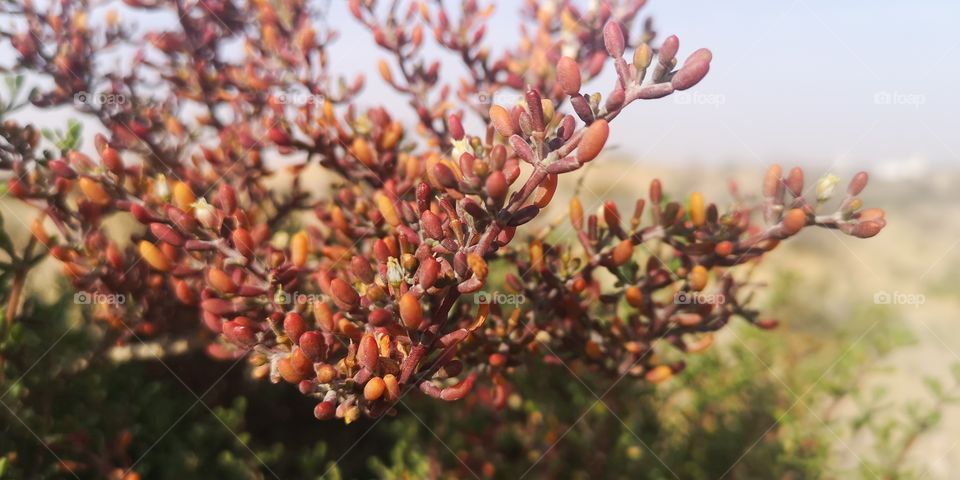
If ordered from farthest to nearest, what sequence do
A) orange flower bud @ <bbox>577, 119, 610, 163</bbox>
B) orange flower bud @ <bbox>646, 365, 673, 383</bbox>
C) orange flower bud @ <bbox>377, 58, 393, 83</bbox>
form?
orange flower bud @ <bbox>377, 58, 393, 83</bbox> < orange flower bud @ <bbox>646, 365, 673, 383</bbox> < orange flower bud @ <bbox>577, 119, 610, 163</bbox>

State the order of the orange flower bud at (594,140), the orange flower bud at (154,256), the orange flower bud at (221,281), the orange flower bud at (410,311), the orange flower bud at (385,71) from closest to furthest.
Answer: the orange flower bud at (594,140) < the orange flower bud at (410,311) < the orange flower bud at (221,281) < the orange flower bud at (154,256) < the orange flower bud at (385,71)

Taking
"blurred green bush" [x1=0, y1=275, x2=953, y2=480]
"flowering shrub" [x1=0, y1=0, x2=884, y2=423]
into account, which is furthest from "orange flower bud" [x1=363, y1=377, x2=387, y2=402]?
"blurred green bush" [x1=0, y1=275, x2=953, y2=480]

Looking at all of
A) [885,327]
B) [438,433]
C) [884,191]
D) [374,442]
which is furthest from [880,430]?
[884,191]

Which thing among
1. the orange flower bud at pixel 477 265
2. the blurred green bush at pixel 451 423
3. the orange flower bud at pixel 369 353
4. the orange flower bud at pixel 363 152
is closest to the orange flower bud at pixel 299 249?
the orange flower bud at pixel 363 152

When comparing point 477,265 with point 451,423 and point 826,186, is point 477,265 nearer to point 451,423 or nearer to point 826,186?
point 826,186

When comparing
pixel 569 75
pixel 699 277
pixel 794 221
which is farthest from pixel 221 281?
pixel 794 221

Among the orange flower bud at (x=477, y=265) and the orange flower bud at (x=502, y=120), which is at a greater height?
the orange flower bud at (x=502, y=120)

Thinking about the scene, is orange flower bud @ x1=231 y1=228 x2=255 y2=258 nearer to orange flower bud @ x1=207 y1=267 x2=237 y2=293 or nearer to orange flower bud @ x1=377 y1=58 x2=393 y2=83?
orange flower bud @ x1=207 y1=267 x2=237 y2=293

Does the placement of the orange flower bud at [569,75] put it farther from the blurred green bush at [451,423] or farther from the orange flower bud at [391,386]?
the blurred green bush at [451,423]
